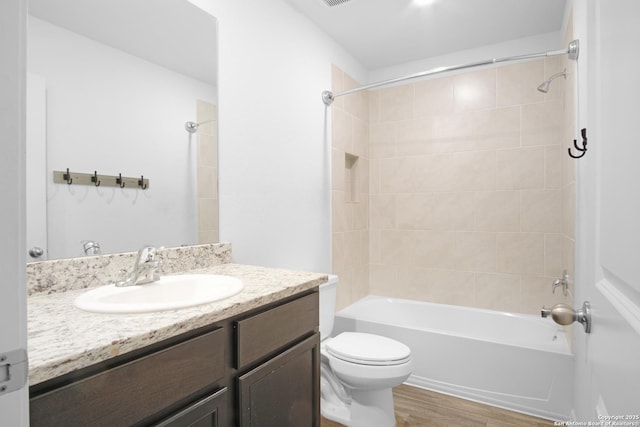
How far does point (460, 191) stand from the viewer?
2830 millimetres

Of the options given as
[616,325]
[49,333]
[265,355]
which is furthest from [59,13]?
[616,325]

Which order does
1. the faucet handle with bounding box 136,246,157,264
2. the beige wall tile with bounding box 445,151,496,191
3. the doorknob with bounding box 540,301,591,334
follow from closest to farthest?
the doorknob with bounding box 540,301,591,334 → the faucet handle with bounding box 136,246,157,264 → the beige wall tile with bounding box 445,151,496,191

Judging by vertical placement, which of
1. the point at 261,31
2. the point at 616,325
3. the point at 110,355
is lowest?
the point at 110,355

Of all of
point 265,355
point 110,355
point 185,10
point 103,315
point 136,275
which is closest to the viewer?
point 110,355

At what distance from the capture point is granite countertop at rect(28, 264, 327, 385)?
0.61 m

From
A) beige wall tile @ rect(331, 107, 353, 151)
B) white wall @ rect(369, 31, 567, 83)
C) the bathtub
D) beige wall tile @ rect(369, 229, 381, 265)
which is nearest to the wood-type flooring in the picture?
the bathtub

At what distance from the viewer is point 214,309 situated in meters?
0.88

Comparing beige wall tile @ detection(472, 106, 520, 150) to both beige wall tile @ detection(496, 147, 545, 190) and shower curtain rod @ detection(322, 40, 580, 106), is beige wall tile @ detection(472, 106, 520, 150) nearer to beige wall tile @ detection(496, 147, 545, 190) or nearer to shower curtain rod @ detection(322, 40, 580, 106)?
beige wall tile @ detection(496, 147, 545, 190)

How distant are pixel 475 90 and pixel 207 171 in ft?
7.46

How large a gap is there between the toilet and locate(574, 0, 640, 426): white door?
44.7 inches

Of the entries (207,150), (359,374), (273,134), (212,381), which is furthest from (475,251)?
(212,381)

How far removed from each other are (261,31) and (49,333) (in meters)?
1.74

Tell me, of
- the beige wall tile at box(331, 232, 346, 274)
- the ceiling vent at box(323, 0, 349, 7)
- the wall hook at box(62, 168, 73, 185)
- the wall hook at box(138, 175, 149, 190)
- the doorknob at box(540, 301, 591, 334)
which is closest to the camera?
the doorknob at box(540, 301, 591, 334)

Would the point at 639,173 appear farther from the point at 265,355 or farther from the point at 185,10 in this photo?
the point at 185,10
